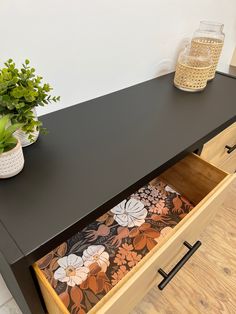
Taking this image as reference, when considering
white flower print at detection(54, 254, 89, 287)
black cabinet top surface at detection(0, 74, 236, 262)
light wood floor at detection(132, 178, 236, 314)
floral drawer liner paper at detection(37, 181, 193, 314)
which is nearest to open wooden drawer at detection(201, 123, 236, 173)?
black cabinet top surface at detection(0, 74, 236, 262)

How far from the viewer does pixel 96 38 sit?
2.75ft

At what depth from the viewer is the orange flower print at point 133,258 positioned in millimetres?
801

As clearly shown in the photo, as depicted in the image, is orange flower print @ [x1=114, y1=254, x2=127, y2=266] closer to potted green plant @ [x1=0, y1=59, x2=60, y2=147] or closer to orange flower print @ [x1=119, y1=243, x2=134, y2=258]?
orange flower print @ [x1=119, y1=243, x2=134, y2=258]

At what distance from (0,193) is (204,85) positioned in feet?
2.96

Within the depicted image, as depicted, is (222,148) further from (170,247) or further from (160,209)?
(170,247)

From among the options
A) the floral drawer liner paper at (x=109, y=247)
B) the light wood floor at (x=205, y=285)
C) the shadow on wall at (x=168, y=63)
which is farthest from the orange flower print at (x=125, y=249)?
the shadow on wall at (x=168, y=63)

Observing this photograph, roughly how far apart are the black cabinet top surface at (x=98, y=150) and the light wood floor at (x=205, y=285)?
616 mm

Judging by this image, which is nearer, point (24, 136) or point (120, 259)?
point (24, 136)

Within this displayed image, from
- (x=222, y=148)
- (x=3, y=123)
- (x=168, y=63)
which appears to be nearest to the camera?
(x=3, y=123)

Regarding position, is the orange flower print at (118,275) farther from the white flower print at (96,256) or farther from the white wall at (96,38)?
the white wall at (96,38)

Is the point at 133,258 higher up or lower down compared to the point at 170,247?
lower down

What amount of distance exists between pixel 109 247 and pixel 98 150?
358mm

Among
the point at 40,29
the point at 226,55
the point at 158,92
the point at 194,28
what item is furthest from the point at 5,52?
Answer: the point at 226,55

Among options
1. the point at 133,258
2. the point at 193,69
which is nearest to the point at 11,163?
the point at 133,258
